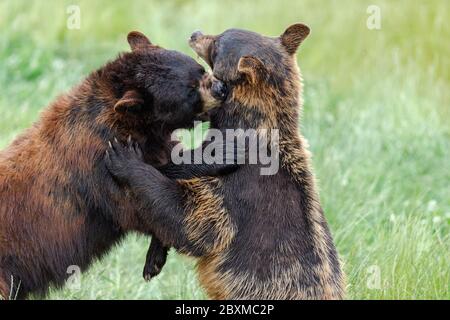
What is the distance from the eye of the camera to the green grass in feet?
24.1

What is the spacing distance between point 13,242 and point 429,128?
5.80 meters

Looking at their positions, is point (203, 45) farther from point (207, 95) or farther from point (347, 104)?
point (347, 104)

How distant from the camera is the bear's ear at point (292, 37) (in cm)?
661

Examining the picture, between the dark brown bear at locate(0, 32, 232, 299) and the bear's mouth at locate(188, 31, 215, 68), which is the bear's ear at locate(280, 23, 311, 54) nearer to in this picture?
the bear's mouth at locate(188, 31, 215, 68)

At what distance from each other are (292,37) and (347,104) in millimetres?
4681

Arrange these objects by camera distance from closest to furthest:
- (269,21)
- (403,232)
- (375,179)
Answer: (403,232), (375,179), (269,21)

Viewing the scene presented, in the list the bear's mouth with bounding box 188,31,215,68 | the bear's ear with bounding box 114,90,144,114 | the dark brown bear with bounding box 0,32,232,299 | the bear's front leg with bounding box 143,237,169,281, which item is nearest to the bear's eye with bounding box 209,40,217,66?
the bear's mouth with bounding box 188,31,215,68

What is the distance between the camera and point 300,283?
6.09 m

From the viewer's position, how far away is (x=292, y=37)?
6.63 meters

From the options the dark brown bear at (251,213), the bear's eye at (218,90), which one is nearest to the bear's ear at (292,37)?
the dark brown bear at (251,213)

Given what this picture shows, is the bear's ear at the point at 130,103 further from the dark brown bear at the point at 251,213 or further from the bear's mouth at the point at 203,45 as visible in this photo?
the bear's mouth at the point at 203,45

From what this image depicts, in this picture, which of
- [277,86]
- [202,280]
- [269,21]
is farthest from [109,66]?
[269,21]

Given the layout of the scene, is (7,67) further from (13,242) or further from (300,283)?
(300,283)

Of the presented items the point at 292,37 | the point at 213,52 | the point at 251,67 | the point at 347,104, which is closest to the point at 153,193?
the point at 251,67
